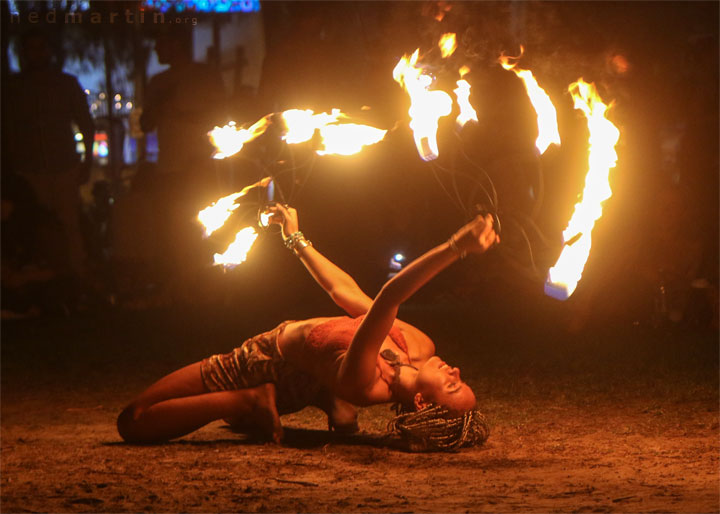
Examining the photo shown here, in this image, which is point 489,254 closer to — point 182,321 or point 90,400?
point 182,321

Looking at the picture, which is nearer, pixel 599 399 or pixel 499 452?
pixel 499 452

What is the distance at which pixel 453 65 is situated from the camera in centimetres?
782

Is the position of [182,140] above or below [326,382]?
above

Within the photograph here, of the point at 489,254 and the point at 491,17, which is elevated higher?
the point at 491,17

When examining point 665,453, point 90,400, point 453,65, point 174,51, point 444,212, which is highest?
point 174,51

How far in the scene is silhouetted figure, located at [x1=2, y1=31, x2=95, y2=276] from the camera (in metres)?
9.46

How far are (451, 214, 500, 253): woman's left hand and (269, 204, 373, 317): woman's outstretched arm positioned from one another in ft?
3.05

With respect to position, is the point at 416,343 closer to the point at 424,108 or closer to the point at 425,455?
the point at 425,455

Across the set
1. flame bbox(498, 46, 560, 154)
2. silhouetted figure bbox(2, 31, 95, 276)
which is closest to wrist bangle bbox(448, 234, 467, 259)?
flame bbox(498, 46, 560, 154)

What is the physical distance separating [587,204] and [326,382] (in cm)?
143

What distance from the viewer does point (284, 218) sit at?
5.18 metres

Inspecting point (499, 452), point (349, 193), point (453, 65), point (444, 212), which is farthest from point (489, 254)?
point (499, 452)

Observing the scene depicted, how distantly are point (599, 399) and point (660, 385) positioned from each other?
1.67 feet

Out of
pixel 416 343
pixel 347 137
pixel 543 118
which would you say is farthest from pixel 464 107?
pixel 416 343
